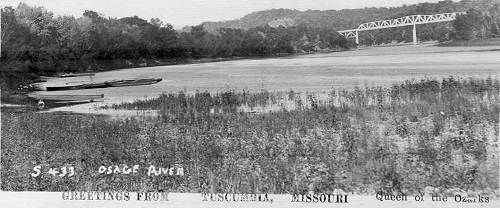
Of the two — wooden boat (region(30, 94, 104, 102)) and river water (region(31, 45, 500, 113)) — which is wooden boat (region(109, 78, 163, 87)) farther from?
wooden boat (region(30, 94, 104, 102))

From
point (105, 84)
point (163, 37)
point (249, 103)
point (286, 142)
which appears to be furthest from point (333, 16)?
point (105, 84)

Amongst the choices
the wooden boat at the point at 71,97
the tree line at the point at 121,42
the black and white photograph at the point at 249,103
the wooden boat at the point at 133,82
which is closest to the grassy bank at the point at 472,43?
the black and white photograph at the point at 249,103

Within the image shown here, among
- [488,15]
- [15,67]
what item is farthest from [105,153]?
[488,15]

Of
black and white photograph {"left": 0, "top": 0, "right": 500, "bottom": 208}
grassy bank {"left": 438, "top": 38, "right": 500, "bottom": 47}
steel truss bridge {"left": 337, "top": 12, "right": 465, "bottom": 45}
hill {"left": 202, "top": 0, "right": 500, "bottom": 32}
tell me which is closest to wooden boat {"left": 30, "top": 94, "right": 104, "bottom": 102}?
black and white photograph {"left": 0, "top": 0, "right": 500, "bottom": 208}

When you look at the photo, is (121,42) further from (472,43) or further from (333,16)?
(472,43)

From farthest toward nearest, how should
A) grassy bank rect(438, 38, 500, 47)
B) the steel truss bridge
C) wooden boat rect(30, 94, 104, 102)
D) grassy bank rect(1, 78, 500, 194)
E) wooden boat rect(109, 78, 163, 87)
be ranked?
1. wooden boat rect(30, 94, 104, 102)
2. wooden boat rect(109, 78, 163, 87)
3. the steel truss bridge
4. grassy bank rect(438, 38, 500, 47)
5. grassy bank rect(1, 78, 500, 194)

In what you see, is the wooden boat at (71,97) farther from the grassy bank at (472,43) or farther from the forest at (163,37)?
the grassy bank at (472,43)
